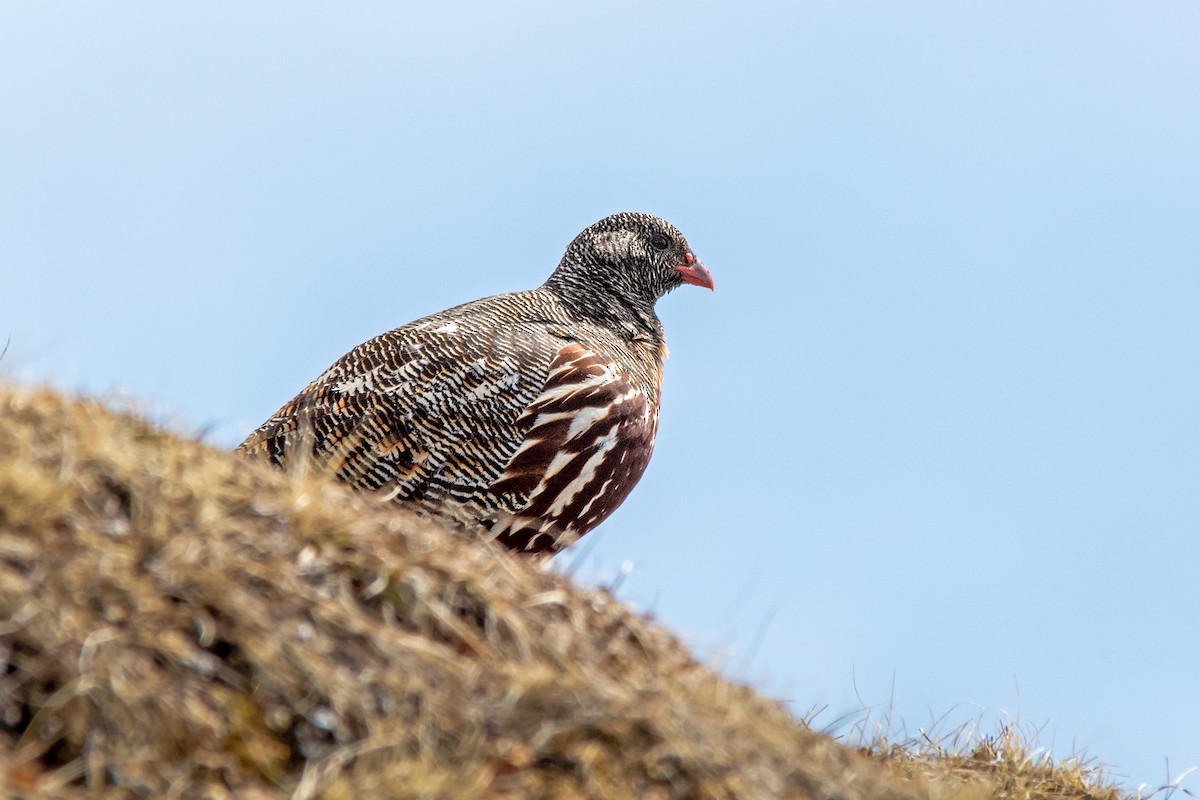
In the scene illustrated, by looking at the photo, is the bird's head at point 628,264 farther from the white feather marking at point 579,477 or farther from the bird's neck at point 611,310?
the white feather marking at point 579,477

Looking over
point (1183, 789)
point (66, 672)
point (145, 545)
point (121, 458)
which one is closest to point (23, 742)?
point (66, 672)

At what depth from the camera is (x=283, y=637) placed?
461 centimetres

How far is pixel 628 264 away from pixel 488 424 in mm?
3182

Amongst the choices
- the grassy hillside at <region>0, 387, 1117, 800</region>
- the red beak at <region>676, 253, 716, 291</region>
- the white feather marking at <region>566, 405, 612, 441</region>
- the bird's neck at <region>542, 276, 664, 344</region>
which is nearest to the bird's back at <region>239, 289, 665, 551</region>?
the white feather marking at <region>566, 405, 612, 441</region>

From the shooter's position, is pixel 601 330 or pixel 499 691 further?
pixel 601 330

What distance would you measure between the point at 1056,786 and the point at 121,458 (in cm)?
580

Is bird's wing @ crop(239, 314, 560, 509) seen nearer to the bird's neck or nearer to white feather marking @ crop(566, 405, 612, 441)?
white feather marking @ crop(566, 405, 612, 441)

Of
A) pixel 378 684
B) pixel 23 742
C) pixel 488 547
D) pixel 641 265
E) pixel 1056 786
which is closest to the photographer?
pixel 23 742

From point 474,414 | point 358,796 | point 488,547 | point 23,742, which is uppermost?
point 474,414

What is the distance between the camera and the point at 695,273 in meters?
13.4

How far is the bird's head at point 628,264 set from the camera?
42.2ft

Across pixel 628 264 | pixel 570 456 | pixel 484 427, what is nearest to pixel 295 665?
pixel 484 427

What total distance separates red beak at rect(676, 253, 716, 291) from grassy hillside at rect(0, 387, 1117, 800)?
803 cm

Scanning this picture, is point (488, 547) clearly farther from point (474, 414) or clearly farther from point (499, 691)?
point (474, 414)
